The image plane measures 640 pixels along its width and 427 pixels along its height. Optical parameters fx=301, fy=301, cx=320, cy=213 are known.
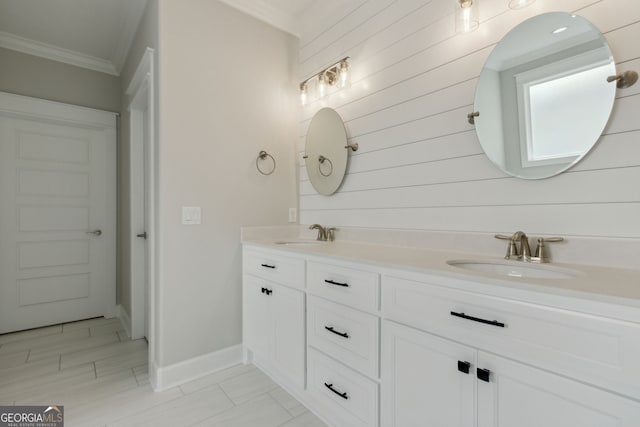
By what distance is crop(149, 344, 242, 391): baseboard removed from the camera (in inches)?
74.4

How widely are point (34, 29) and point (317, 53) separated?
2.48 meters

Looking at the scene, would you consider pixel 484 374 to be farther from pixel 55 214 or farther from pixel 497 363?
pixel 55 214

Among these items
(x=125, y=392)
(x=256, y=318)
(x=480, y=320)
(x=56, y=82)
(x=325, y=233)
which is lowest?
(x=125, y=392)

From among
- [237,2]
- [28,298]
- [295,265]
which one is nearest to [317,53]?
[237,2]

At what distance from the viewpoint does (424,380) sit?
3.58ft

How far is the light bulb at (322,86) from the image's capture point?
226 cm

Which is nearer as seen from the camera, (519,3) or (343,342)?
(519,3)

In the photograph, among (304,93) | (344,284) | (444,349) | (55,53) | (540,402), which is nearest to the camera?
(540,402)

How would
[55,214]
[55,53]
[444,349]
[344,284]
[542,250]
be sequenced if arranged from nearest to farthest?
[444,349] < [542,250] < [344,284] < [55,53] < [55,214]

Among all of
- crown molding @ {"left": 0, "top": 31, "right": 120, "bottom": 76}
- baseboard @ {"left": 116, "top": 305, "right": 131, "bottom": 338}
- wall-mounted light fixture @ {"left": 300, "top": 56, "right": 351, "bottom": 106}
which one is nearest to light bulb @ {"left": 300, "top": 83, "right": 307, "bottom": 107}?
wall-mounted light fixture @ {"left": 300, "top": 56, "right": 351, "bottom": 106}

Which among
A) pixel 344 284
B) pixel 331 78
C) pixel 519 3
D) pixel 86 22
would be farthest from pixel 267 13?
pixel 344 284

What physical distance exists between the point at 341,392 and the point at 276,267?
76 cm

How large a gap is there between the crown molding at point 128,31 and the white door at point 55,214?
0.57m

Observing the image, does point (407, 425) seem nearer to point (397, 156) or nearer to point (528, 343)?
point (528, 343)
